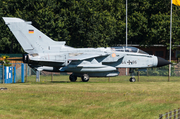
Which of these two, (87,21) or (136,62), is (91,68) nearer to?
(136,62)

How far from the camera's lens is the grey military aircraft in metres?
28.6

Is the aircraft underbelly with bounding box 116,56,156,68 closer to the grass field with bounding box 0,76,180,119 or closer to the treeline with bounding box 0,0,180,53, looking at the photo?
the grass field with bounding box 0,76,180,119

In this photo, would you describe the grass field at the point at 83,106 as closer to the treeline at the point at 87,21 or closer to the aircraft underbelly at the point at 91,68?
the aircraft underbelly at the point at 91,68

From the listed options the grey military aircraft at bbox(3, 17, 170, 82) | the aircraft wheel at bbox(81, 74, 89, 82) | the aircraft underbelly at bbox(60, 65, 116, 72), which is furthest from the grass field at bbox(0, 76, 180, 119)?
the aircraft wheel at bbox(81, 74, 89, 82)

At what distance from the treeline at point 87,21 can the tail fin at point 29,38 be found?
28.3 metres

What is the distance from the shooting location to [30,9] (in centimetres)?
6372

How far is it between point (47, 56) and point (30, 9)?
37.0m

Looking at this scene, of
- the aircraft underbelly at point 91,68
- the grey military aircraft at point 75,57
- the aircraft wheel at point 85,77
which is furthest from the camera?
the aircraft wheel at point 85,77

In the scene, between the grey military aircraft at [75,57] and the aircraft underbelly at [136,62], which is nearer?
the grey military aircraft at [75,57]

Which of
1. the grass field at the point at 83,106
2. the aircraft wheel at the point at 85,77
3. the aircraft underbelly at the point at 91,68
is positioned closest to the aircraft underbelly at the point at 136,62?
the aircraft underbelly at the point at 91,68

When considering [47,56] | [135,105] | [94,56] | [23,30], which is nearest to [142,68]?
[94,56]

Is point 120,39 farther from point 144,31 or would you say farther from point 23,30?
point 23,30

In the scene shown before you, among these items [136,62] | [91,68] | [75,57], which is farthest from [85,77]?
[136,62]

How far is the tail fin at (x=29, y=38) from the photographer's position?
99.0 feet
